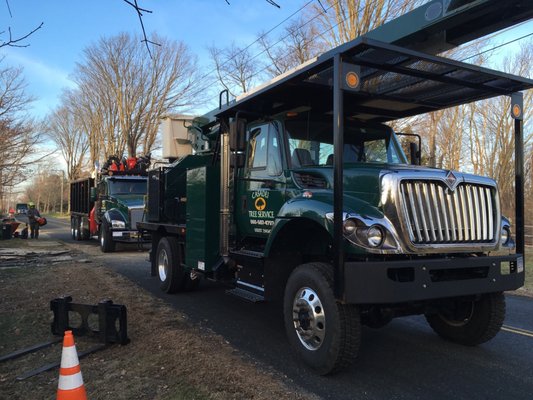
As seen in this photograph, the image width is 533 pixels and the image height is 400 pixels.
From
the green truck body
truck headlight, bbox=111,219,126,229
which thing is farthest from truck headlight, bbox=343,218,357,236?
truck headlight, bbox=111,219,126,229

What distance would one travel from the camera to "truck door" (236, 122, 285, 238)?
5.43 m

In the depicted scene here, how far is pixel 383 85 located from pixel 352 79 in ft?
4.41

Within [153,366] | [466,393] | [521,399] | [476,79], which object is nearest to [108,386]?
[153,366]

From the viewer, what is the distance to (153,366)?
14.4 ft

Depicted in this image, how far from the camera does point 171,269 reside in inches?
312

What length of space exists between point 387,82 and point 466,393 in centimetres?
320

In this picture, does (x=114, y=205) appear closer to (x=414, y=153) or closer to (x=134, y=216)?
(x=134, y=216)

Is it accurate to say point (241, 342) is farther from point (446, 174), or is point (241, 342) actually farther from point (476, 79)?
point (476, 79)

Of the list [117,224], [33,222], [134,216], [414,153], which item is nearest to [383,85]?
[414,153]

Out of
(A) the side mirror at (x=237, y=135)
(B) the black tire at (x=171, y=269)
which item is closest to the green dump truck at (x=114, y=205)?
(B) the black tire at (x=171, y=269)

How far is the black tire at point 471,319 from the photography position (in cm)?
479

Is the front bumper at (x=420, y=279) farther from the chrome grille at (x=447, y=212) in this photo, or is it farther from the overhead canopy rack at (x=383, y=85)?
the overhead canopy rack at (x=383, y=85)

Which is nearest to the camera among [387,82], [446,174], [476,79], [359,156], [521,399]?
[521,399]

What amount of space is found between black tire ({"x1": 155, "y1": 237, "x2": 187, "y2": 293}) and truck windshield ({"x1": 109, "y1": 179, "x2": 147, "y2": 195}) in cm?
806
